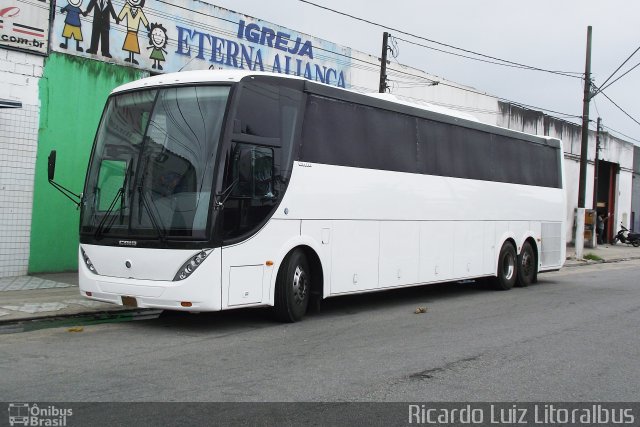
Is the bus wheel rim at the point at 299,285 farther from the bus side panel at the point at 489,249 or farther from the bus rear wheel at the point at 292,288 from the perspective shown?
the bus side panel at the point at 489,249

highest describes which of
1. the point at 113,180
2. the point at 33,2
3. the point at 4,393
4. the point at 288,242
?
the point at 33,2

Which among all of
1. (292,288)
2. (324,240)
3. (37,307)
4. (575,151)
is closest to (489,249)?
(324,240)

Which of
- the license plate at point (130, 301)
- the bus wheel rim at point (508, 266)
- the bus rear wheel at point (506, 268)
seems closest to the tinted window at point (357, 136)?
the license plate at point (130, 301)

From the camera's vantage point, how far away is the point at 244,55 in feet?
56.3

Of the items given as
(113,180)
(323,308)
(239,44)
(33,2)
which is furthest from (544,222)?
(33,2)

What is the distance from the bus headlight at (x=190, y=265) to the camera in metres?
8.05

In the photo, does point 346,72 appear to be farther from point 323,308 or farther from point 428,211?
point 323,308

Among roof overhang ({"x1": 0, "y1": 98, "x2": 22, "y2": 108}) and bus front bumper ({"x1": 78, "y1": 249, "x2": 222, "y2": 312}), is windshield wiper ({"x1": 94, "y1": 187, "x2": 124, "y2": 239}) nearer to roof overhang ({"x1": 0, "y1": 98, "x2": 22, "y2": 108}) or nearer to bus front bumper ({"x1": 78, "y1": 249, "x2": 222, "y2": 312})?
bus front bumper ({"x1": 78, "y1": 249, "x2": 222, "y2": 312})

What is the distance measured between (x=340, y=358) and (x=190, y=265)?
2194 millimetres

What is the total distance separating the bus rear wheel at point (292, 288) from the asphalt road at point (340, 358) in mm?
191

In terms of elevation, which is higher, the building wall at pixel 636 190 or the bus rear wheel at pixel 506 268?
the building wall at pixel 636 190

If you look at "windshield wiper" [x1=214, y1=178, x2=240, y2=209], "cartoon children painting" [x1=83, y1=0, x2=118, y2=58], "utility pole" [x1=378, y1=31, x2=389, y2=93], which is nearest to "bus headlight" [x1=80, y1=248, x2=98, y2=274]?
"windshield wiper" [x1=214, y1=178, x2=240, y2=209]

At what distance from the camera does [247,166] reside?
850cm

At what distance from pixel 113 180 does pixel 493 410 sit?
18.4ft
